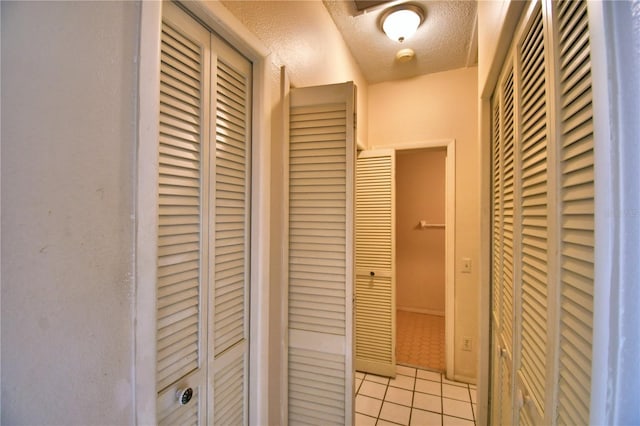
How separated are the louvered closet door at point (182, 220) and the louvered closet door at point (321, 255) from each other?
1.64 ft

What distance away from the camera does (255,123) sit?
118 centimetres

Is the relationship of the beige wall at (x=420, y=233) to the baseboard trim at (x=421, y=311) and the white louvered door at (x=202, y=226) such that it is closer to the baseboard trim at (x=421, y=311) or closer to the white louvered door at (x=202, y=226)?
the baseboard trim at (x=421, y=311)

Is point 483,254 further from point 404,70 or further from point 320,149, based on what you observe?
point 404,70

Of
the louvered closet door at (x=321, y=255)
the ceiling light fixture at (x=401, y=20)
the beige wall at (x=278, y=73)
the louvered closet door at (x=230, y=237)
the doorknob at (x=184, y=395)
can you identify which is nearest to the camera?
the doorknob at (x=184, y=395)

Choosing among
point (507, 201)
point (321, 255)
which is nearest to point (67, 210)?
point (321, 255)

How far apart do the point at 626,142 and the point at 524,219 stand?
58 cm

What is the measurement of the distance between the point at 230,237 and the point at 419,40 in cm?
206

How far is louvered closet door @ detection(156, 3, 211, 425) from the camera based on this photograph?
0.81 meters

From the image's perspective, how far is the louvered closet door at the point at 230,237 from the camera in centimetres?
101

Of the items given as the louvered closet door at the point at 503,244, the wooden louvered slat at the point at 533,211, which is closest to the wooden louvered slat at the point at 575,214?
the wooden louvered slat at the point at 533,211

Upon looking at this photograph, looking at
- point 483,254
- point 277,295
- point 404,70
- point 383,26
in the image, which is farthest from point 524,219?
point 404,70

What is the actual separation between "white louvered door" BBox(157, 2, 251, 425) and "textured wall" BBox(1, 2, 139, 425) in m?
0.16

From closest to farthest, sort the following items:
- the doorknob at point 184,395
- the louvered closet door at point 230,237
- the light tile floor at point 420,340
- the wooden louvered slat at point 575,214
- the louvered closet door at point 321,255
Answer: the wooden louvered slat at point 575,214 → the doorknob at point 184,395 → the louvered closet door at point 230,237 → the louvered closet door at point 321,255 → the light tile floor at point 420,340

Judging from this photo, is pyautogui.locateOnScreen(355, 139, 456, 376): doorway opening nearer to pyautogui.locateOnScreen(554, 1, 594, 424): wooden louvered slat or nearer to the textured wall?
pyautogui.locateOnScreen(554, 1, 594, 424): wooden louvered slat
